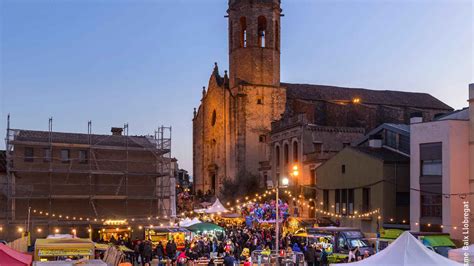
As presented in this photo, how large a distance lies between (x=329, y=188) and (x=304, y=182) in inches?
274

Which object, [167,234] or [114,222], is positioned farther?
[114,222]

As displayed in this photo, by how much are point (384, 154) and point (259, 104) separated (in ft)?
91.9

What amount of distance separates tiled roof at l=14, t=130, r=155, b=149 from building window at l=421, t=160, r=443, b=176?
1644 cm

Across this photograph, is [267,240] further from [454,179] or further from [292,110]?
[292,110]

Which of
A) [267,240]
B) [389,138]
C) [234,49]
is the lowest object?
[267,240]

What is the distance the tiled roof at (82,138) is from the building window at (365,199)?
13.0m

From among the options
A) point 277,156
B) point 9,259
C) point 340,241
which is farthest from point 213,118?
point 9,259

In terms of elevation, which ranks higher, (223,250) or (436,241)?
(436,241)

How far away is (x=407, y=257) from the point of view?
14836mm

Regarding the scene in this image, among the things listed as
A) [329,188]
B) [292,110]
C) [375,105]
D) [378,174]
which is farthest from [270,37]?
[378,174]

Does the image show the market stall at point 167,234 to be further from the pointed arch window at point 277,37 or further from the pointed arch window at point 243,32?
the pointed arch window at point 277,37

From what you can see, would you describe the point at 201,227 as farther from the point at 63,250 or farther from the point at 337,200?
the point at 337,200

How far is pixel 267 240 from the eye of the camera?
32.1m

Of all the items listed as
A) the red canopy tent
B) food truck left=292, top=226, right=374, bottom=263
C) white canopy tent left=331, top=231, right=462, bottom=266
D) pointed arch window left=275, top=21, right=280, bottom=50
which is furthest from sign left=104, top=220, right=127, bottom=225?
pointed arch window left=275, top=21, right=280, bottom=50
